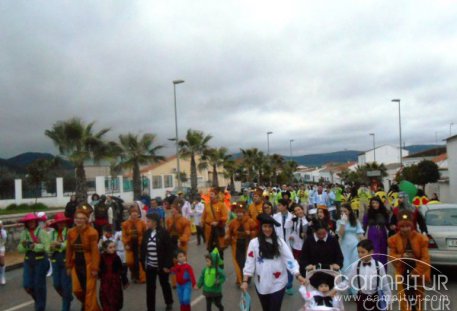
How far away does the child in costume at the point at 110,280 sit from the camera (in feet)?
21.4

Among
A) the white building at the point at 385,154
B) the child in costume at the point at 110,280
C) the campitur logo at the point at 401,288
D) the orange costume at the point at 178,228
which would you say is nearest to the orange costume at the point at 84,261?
the child in costume at the point at 110,280

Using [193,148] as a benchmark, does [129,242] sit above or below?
below

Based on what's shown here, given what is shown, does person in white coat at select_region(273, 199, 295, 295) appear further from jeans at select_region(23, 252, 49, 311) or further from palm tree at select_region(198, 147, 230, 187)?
palm tree at select_region(198, 147, 230, 187)

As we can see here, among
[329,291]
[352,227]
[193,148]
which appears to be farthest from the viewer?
[193,148]

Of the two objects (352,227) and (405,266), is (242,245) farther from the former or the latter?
(405,266)

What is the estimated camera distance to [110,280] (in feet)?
21.6

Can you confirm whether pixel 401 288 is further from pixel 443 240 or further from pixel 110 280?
pixel 110 280

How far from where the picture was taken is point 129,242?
8969mm

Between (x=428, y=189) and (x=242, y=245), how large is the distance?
35732 mm

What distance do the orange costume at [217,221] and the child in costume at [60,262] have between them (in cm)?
327

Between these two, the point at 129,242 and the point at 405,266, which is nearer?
the point at 405,266

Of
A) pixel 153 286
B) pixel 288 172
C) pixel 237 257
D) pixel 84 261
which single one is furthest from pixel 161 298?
pixel 288 172

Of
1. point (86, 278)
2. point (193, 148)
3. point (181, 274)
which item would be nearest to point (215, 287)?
point (181, 274)

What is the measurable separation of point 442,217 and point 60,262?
716 centimetres
